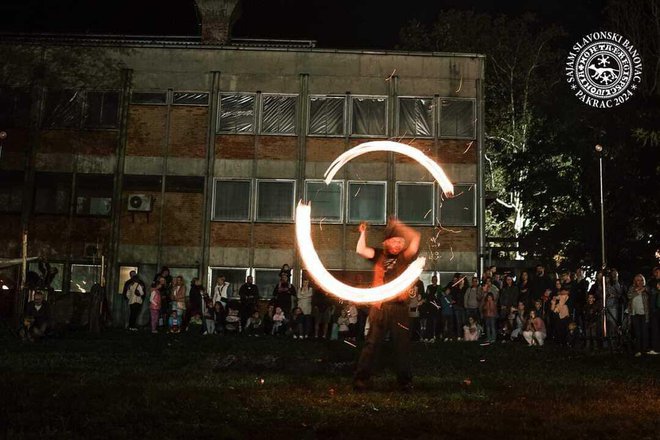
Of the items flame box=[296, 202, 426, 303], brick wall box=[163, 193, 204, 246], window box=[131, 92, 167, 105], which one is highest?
window box=[131, 92, 167, 105]

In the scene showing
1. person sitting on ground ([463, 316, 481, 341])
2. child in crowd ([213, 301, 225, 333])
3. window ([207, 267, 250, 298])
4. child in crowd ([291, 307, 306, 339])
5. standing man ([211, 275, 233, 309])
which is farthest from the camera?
window ([207, 267, 250, 298])

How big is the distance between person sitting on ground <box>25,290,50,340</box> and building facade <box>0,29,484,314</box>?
1286 centimetres

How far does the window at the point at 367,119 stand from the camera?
32.4 meters

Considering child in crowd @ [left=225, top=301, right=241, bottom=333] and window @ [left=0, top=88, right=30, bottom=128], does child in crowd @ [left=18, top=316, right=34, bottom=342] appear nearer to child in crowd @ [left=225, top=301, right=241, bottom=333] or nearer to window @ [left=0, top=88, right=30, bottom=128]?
child in crowd @ [left=225, top=301, right=241, bottom=333]

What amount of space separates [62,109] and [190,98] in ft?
17.5

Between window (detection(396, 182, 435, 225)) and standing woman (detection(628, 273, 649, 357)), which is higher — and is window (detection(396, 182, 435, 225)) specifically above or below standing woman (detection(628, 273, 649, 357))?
above

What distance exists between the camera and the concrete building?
31672 mm

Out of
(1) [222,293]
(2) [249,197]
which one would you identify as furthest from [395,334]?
(2) [249,197]

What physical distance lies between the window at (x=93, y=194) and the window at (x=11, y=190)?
7.82 ft

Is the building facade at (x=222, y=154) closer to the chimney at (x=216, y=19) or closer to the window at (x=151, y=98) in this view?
the window at (x=151, y=98)

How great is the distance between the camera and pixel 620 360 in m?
15.9

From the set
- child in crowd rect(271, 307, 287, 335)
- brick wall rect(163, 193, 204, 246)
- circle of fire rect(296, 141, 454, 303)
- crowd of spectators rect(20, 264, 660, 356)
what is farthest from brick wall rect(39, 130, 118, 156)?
circle of fire rect(296, 141, 454, 303)

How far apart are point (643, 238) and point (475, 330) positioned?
1009 centimetres

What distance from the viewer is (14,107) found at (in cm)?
3262
